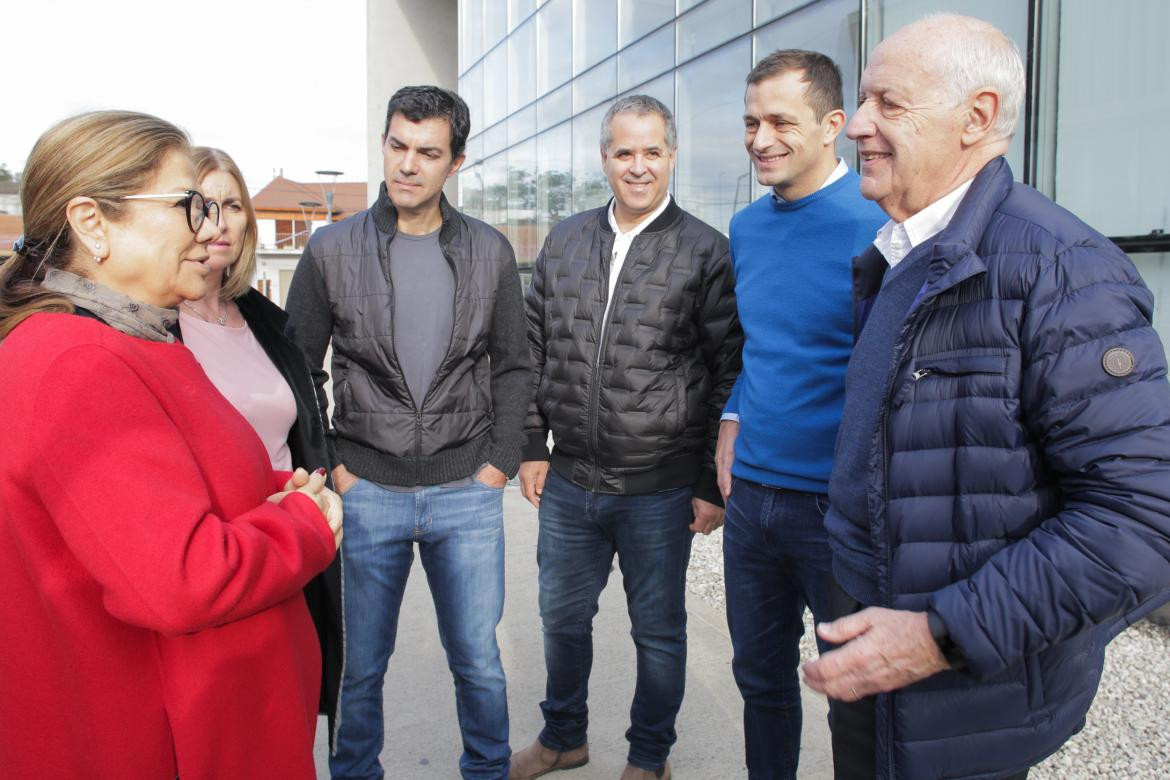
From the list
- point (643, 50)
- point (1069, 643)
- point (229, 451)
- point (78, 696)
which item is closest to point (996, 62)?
point (1069, 643)

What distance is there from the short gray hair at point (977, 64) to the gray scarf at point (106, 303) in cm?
148

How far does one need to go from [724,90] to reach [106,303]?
28.1ft

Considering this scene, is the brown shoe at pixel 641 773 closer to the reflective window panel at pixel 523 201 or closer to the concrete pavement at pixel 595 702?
the concrete pavement at pixel 595 702

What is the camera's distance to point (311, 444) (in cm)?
239

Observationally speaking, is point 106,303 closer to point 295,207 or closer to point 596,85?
point 596,85


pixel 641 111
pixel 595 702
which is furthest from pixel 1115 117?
pixel 595 702

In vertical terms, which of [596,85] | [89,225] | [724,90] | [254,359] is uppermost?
[596,85]

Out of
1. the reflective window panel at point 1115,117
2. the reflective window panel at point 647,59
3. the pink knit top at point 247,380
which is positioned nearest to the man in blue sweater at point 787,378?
the pink knit top at point 247,380

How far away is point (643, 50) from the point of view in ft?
36.0

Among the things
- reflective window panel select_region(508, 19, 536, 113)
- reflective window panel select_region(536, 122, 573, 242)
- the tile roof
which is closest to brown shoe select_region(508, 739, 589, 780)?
reflective window panel select_region(536, 122, 573, 242)

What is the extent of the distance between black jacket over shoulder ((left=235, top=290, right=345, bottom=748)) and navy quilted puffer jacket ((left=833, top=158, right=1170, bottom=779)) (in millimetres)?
1369

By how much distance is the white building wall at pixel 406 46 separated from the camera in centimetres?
2369

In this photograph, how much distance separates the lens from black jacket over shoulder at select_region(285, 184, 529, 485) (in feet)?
8.56

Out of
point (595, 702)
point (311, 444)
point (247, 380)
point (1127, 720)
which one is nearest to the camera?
point (247, 380)
